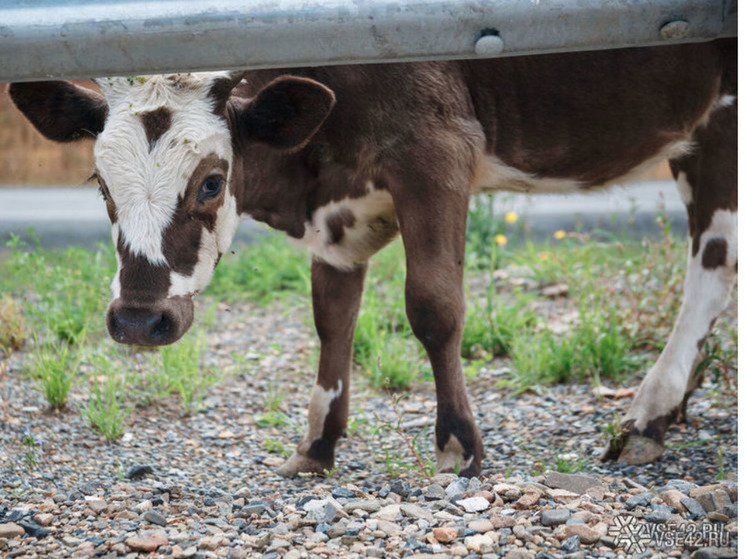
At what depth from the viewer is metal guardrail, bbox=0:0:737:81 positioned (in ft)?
7.49

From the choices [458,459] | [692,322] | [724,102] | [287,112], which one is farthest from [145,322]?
[724,102]

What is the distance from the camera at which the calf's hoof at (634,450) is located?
13.5 feet

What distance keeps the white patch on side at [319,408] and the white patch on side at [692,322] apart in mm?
1254

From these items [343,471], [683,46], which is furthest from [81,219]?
[683,46]

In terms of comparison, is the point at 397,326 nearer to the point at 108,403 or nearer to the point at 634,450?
the point at 108,403

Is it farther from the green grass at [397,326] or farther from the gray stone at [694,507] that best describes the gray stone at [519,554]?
the green grass at [397,326]

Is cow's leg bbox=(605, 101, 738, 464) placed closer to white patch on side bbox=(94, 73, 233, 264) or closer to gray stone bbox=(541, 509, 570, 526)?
gray stone bbox=(541, 509, 570, 526)

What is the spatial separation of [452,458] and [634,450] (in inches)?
34.2

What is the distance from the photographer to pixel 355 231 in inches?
158

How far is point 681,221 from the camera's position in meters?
9.15

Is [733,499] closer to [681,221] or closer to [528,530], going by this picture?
[528,530]

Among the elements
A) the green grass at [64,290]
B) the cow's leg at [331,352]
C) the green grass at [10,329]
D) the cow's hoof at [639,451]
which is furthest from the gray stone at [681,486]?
the green grass at [10,329]

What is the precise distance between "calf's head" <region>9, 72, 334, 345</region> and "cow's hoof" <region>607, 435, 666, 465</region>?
1838 millimetres

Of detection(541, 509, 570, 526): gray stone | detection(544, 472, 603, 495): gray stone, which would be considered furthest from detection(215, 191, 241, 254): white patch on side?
detection(541, 509, 570, 526): gray stone
